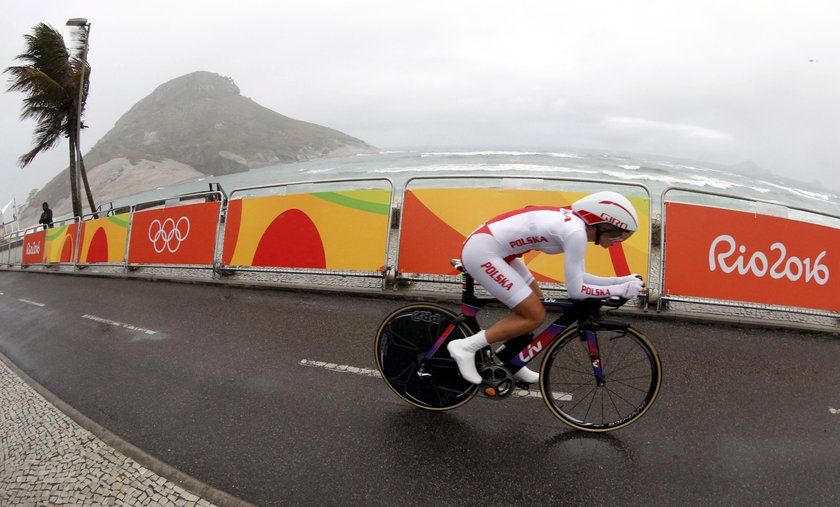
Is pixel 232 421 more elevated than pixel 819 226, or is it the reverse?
pixel 819 226

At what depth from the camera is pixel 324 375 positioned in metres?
4.17

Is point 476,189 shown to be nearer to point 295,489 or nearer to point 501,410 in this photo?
point 501,410

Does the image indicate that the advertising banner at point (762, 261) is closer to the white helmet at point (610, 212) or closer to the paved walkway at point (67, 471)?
the white helmet at point (610, 212)

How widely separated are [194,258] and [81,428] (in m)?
5.95

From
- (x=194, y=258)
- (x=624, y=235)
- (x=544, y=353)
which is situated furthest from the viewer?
(x=194, y=258)

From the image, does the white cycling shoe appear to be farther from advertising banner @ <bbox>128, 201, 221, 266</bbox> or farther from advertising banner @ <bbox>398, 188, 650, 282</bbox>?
advertising banner @ <bbox>128, 201, 221, 266</bbox>

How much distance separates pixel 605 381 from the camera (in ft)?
10.5

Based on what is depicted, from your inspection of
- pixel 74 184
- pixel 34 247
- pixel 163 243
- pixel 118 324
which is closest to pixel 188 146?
pixel 74 184

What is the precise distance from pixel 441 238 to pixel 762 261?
4.04 m

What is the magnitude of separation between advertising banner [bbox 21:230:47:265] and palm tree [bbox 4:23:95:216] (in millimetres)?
2204

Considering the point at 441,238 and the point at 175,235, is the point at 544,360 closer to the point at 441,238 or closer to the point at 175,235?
the point at 441,238

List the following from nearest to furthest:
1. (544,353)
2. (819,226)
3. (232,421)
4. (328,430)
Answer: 1. (544,353)
2. (328,430)
3. (232,421)
4. (819,226)

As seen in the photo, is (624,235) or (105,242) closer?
(624,235)

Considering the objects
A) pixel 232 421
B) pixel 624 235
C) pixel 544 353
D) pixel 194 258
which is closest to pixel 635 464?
pixel 544 353
